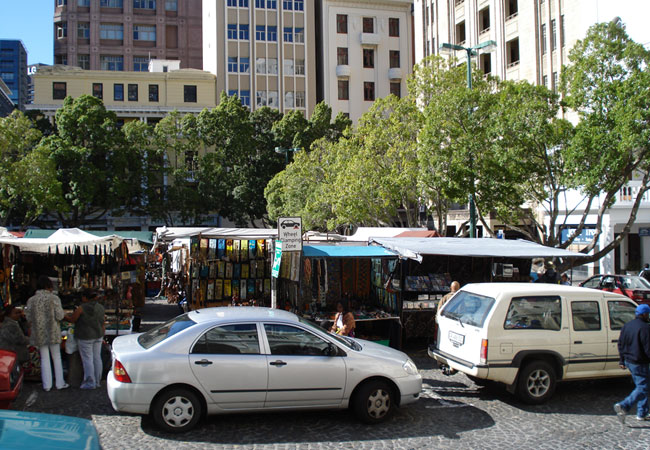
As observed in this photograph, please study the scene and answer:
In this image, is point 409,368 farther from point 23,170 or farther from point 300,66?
point 300,66

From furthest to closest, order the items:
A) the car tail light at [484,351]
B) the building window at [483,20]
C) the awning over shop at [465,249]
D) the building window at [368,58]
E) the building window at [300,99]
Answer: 1. the building window at [368,58]
2. the building window at [300,99]
3. the building window at [483,20]
4. the awning over shop at [465,249]
5. the car tail light at [484,351]

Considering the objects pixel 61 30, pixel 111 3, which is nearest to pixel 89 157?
pixel 61 30

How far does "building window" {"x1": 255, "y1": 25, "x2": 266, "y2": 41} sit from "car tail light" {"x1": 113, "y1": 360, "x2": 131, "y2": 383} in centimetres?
5411

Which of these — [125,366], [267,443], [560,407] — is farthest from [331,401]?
[560,407]

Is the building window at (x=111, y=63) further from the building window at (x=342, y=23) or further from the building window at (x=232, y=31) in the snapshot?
the building window at (x=342, y=23)

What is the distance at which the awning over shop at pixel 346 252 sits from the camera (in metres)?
11.5

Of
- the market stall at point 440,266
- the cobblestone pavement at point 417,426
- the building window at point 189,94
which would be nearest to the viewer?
the cobblestone pavement at point 417,426

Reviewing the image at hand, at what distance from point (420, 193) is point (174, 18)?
59346 millimetres

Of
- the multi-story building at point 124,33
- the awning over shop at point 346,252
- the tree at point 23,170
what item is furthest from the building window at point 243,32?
the awning over shop at point 346,252

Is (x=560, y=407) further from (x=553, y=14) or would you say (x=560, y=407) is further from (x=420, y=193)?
(x=553, y=14)

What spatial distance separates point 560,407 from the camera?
8359mm

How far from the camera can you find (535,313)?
8492 millimetres

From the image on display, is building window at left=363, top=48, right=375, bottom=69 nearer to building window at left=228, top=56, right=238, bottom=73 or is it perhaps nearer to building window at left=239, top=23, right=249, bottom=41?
building window at left=239, top=23, right=249, bottom=41

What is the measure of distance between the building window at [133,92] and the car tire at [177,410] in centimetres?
4948
